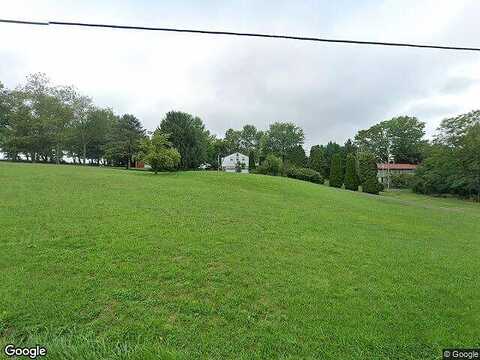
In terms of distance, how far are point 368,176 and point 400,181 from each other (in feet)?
81.4

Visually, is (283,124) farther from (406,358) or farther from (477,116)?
(406,358)

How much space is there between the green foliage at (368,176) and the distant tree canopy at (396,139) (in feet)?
129

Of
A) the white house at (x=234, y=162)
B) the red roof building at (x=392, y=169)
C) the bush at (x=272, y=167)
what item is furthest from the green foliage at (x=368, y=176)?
the white house at (x=234, y=162)

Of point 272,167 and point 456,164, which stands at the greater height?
point 456,164

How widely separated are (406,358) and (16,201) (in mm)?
11905

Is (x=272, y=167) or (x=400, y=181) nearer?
(x=272, y=167)

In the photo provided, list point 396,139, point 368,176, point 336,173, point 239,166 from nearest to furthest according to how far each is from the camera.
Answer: point 368,176
point 336,173
point 239,166
point 396,139

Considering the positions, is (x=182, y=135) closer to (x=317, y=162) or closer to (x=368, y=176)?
(x=368, y=176)

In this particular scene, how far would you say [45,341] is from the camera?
3.52m

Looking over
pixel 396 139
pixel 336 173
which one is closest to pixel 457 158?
pixel 336 173

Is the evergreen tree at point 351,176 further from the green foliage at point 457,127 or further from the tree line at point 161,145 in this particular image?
the green foliage at point 457,127

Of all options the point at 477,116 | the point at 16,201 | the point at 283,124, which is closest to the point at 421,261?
the point at 16,201

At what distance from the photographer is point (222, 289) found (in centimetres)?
487

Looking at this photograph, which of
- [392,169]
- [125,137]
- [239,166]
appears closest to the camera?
[125,137]
